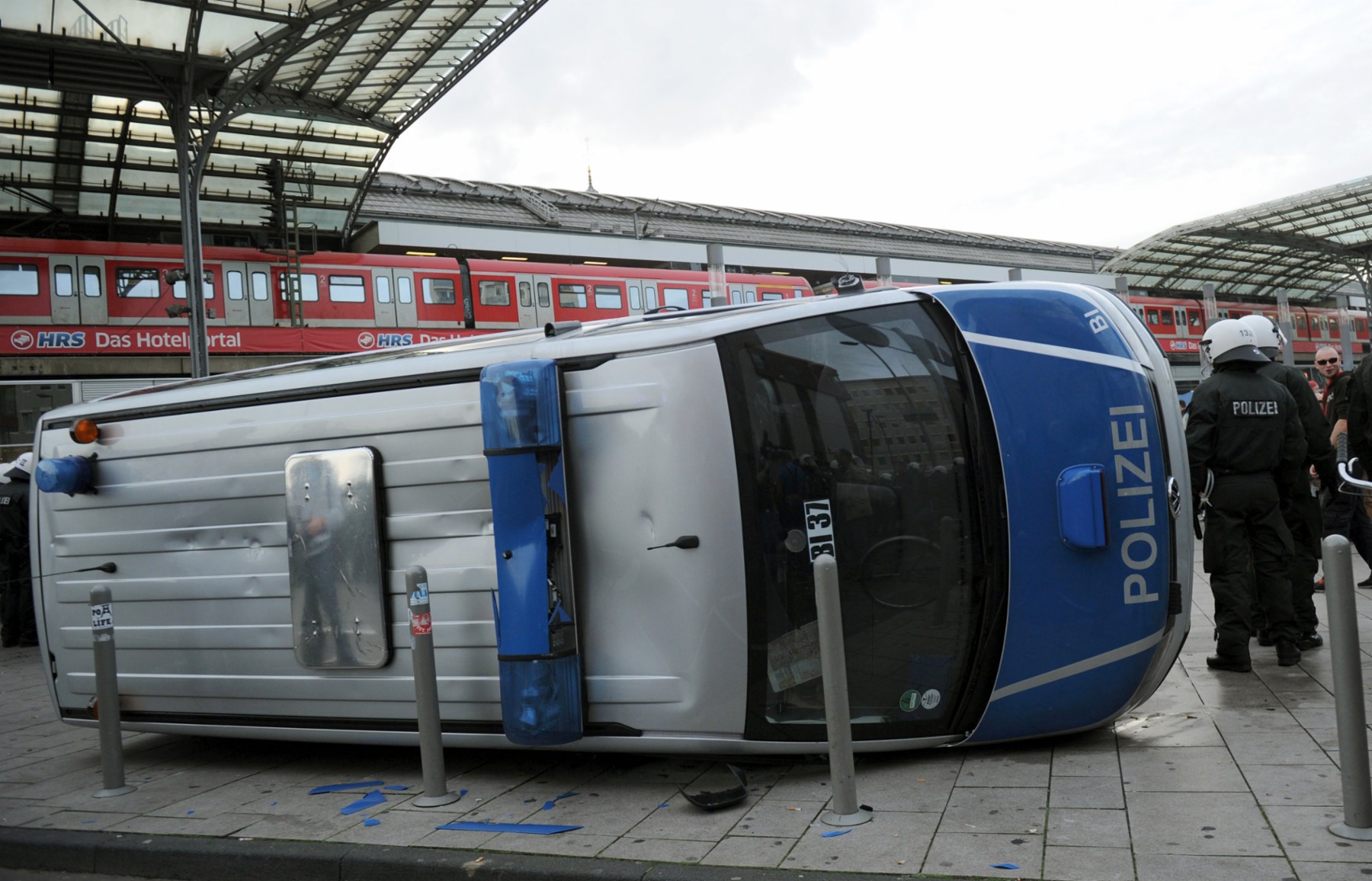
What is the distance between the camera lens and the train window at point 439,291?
2236 cm

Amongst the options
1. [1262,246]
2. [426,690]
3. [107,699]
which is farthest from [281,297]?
[1262,246]

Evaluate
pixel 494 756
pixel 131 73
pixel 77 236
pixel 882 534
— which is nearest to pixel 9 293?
pixel 131 73

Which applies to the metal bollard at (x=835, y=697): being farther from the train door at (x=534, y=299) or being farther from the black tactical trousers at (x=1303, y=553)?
Result: the train door at (x=534, y=299)

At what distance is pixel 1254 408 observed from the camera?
5484 mm

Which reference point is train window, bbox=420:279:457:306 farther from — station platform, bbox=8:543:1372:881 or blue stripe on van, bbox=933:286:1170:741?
blue stripe on van, bbox=933:286:1170:741

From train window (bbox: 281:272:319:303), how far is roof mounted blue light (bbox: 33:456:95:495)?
54.5 ft

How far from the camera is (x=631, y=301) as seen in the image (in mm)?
24531

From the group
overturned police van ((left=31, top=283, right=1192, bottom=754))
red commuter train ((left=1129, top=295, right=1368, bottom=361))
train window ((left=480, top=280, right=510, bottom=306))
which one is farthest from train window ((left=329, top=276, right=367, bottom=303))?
red commuter train ((left=1129, top=295, right=1368, bottom=361))

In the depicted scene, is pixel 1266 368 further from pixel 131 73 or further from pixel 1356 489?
pixel 131 73

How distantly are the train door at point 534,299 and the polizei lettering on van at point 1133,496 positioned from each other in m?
A: 19.5

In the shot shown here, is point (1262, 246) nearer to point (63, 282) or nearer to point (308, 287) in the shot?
point (308, 287)

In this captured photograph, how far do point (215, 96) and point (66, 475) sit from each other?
14080 mm

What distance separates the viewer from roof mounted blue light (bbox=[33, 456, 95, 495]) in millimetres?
5438

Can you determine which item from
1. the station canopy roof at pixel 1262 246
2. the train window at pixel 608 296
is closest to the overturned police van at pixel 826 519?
the train window at pixel 608 296
